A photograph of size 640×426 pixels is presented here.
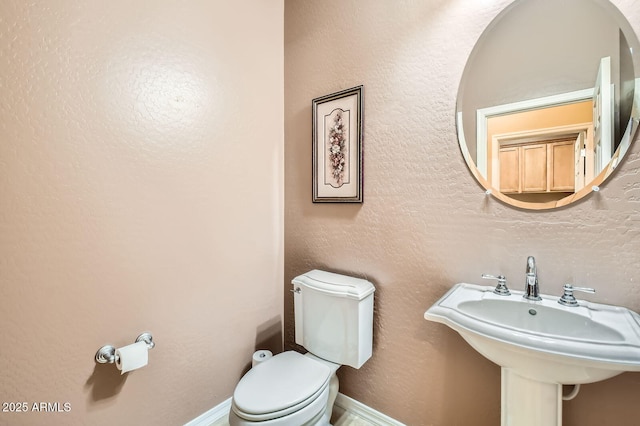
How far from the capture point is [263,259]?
1.70 m

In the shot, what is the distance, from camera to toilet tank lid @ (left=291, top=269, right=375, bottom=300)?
51.6 inches

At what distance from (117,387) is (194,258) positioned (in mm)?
601

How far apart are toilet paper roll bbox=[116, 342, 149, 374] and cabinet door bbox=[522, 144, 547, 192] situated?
5.56 feet

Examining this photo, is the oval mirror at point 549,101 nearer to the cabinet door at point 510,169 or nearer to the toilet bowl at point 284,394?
the cabinet door at point 510,169

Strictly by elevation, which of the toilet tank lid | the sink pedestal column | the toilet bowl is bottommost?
the toilet bowl

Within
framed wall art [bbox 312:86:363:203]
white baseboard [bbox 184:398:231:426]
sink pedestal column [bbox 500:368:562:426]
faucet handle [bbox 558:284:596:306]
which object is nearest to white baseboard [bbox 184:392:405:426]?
white baseboard [bbox 184:398:231:426]

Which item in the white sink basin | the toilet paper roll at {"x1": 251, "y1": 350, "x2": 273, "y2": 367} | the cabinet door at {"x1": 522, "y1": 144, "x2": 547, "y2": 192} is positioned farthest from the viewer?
the toilet paper roll at {"x1": 251, "y1": 350, "x2": 273, "y2": 367}

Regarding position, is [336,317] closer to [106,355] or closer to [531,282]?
[531,282]

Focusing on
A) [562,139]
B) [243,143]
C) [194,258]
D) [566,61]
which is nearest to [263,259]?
[194,258]

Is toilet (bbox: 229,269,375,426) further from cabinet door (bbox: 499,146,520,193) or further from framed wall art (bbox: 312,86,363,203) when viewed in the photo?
cabinet door (bbox: 499,146,520,193)

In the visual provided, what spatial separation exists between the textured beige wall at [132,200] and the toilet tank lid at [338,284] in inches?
15.1

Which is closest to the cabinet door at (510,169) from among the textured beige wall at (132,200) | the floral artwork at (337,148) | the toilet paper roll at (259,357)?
the floral artwork at (337,148)

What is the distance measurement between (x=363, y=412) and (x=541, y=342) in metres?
1.14

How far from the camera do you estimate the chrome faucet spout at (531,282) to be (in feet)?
3.19
